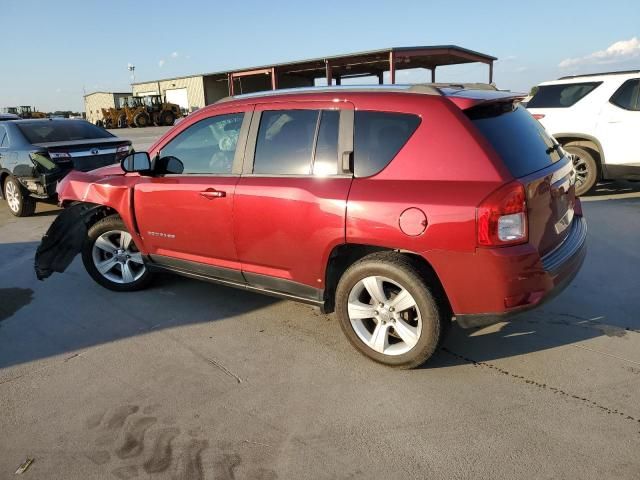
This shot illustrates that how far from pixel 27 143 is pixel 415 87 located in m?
7.05

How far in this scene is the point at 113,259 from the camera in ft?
15.5

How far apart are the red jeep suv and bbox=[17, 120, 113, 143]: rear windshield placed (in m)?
4.86

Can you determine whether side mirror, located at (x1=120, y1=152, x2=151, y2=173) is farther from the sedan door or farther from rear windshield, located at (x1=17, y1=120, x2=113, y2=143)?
rear windshield, located at (x1=17, y1=120, x2=113, y2=143)

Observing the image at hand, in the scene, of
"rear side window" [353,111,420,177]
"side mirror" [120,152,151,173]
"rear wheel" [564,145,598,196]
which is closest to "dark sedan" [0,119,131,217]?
"side mirror" [120,152,151,173]

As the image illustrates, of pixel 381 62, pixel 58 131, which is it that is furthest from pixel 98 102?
pixel 58 131

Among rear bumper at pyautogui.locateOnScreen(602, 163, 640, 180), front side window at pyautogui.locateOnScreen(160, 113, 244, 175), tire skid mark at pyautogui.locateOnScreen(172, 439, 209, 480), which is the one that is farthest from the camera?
rear bumper at pyautogui.locateOnScreen(602, 163, 640, 180)

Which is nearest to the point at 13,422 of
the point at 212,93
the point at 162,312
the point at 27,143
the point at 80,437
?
the point at 80,437

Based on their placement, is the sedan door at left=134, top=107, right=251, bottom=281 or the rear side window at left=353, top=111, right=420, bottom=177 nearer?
the rear side window at left=353, top=111, right=420, bottom=177

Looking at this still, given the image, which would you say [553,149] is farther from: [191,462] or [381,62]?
[381,62]

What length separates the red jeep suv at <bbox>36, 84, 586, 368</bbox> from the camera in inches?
109

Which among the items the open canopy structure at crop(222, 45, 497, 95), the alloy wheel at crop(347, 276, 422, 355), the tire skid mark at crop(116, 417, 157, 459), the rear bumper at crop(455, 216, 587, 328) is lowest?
the tire skid mark at crop(116, 417, 157, 459)

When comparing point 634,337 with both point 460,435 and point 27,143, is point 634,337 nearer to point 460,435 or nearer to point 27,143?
point 460,435

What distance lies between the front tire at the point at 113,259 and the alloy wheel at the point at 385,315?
233 centimetres

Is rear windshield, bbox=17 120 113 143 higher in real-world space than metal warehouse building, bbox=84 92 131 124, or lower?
lower
